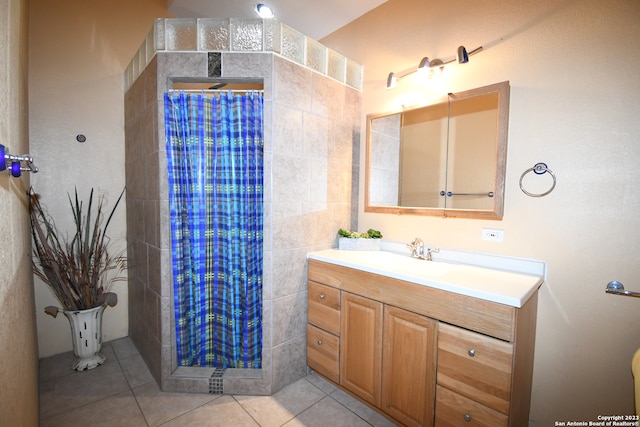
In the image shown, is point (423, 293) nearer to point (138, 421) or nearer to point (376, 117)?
point (376, 117)

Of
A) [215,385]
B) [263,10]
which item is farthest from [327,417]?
[263,10]

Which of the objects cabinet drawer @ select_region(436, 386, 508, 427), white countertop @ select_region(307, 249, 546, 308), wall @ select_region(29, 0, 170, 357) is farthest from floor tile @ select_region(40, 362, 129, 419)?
cabinet drawer @ select_region(436, 386, 508, 427)

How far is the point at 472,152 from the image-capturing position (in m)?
1.68

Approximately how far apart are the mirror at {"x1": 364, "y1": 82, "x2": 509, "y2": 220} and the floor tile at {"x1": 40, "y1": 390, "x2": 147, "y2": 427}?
2.02 metres

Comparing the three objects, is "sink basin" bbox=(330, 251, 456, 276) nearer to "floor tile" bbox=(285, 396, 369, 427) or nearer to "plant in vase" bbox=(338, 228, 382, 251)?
"plant in vase" bbox=(338, 228, 382, 251)

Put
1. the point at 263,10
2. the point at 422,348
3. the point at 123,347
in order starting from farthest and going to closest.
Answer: the point at 123,347
the point at 263,10
the point at 422,348

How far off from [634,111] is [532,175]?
443 mm

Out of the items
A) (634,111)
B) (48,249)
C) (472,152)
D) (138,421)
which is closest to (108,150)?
(48,249)

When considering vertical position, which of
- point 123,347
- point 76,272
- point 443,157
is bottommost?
point 123,347

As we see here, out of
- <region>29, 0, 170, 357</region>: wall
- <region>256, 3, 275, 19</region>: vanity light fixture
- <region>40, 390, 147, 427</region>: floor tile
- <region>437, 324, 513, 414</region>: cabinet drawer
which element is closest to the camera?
<region>437, 324, 513, 414</region>: cabinet drawer

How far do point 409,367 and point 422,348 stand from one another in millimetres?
145

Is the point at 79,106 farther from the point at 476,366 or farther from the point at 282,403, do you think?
the point at 476,366

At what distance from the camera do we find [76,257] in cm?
213

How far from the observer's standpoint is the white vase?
1.98m
